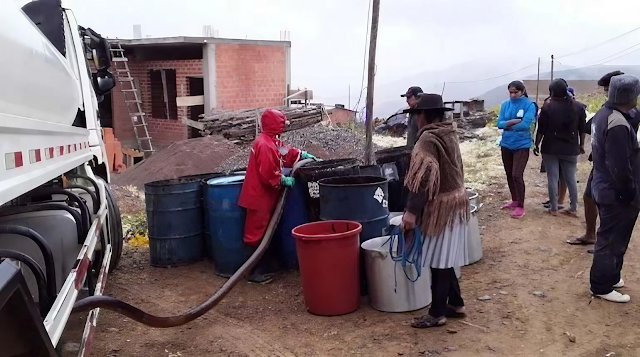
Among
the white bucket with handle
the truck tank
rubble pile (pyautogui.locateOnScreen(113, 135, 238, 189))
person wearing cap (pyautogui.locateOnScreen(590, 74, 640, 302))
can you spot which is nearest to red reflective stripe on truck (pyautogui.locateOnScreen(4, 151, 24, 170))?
the truck tank

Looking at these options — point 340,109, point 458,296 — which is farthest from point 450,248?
point 340,109

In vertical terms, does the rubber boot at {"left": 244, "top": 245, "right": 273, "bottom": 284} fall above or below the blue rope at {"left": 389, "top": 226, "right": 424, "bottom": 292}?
below

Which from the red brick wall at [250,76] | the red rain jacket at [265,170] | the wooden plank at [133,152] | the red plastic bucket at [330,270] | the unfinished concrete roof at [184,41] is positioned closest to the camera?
the red plastic bucket at [330,270]

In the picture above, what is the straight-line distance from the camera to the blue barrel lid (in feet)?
20.1

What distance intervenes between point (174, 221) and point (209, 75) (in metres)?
11.2

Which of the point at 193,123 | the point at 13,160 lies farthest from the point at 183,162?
the point at 13,160

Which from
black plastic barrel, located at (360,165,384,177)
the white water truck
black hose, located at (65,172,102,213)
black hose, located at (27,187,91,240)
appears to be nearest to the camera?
→ the white water truck

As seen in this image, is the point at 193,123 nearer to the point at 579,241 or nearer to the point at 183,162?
the point at 183,162

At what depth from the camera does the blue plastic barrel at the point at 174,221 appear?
6305 mm

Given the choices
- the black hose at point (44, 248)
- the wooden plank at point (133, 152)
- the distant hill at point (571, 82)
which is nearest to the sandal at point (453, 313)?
the black hose at point (44, 248)

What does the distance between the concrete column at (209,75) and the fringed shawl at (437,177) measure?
1344 cm

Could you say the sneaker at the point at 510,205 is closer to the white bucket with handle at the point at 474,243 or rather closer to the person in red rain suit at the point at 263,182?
the white bucket with handle at the point at 474,243

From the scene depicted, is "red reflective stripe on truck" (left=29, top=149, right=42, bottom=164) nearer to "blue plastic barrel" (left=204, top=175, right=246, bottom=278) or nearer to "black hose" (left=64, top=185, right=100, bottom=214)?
"black hose" (left=64, top=185, right=100, bottom=214)

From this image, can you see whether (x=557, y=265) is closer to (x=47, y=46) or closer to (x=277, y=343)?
(x=277, y=343)
